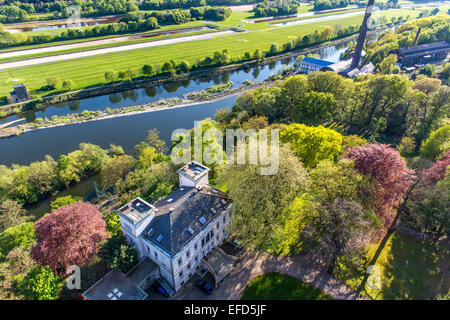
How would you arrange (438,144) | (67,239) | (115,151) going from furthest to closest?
(115,151) → (438,144) → (67,239)

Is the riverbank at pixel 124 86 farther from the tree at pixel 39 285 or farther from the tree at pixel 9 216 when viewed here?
the tree at pixel 39 285

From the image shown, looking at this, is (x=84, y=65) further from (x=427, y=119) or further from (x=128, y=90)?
(x=427, y=119)

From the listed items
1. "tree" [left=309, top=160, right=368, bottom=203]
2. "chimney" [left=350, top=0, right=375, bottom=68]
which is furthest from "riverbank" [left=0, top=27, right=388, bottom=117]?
"tree" [left=309, top=160, right=368, bottom=203]

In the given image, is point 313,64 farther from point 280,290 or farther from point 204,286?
point 204,286

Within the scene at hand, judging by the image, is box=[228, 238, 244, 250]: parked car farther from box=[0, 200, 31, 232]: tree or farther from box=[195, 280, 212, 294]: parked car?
box=[0, 200, 31, 232]: tree

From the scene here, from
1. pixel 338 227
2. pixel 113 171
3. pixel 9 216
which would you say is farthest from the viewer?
pixel 113 171

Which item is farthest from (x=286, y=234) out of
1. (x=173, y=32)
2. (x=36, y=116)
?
(x=173, y=32)

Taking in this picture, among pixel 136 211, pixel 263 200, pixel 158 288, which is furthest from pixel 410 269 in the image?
pixel 136 211
